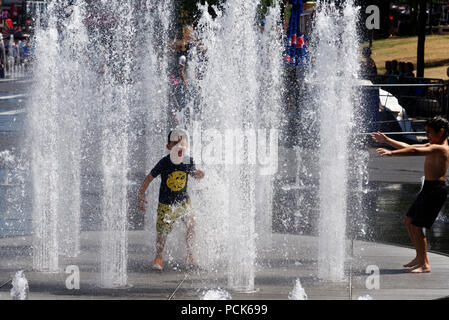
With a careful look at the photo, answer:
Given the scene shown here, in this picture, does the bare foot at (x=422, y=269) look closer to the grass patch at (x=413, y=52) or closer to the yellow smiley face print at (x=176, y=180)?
the yellow smiley face print at (x=176, y=180)

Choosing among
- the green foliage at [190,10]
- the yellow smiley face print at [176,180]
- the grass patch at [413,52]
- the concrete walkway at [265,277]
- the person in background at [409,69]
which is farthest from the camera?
the grass patch at [413,52]

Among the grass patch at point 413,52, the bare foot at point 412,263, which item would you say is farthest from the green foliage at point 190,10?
the bare foot at point 412,263

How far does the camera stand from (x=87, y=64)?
2622cm

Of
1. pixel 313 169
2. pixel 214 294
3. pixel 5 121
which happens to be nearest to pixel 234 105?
pixel 214 294

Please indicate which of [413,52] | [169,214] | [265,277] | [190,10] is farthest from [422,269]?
[413,52]

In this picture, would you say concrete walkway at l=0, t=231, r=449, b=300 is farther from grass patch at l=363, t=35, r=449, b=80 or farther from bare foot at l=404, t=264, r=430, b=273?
grass patch at l=363, t=35, r=449, b=80

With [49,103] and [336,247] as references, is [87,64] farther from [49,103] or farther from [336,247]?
[336,247]

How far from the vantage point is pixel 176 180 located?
732cm

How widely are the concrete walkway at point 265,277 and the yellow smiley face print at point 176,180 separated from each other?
71cm

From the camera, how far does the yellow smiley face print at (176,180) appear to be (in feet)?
24.0

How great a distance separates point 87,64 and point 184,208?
19.6 meters

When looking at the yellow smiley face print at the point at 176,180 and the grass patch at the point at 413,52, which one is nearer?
the yellow smiley face print at the point at 176,180

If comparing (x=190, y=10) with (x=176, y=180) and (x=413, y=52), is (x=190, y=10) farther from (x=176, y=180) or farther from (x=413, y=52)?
(x=176, y=180)

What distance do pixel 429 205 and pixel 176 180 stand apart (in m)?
2.23
